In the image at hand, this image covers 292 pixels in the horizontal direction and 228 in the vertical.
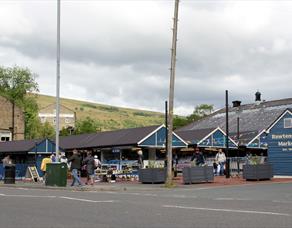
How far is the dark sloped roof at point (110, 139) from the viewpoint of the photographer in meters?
38.1

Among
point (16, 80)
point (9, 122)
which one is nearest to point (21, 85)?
point (16, 80)

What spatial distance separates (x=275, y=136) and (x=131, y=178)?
9.42 meters

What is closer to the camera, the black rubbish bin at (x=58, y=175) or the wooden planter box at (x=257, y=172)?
the black rubbish bin at (x=58, y=175)

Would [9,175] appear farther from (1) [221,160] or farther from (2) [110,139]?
(1) [221,160]

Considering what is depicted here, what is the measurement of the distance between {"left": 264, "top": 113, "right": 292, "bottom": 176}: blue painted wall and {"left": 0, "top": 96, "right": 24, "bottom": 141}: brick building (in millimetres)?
37259

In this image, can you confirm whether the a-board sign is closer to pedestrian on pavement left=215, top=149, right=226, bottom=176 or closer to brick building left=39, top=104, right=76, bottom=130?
pedestrian on pavement left=215, top=149, right=226, bottom=176

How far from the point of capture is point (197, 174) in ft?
88.1

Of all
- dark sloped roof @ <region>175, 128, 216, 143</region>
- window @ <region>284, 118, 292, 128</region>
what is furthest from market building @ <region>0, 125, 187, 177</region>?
window @ <region>284, 118, 292, 128</region>

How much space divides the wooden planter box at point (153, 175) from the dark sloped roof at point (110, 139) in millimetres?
9023

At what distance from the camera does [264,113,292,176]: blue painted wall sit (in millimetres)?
33188

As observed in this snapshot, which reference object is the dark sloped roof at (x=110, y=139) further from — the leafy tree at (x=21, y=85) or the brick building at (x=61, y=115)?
the brick building at (x=61, y=115)

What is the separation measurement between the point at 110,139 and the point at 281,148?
42.6ft

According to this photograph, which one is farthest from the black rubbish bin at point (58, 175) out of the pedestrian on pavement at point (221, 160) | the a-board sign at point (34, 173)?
the pedestrian on pavement at point (221, 160)

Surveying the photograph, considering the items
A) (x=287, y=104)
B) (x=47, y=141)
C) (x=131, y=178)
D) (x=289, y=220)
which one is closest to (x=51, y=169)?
(x=131, y=178)
